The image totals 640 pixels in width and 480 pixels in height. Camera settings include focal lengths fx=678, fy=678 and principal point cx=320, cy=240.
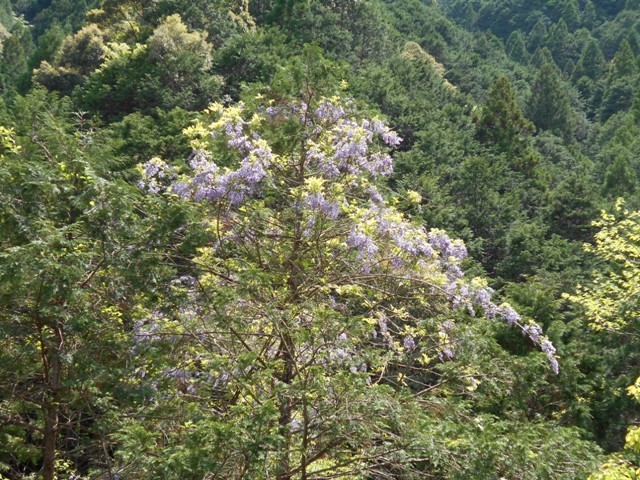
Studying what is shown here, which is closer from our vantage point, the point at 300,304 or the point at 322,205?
the point at 300,304

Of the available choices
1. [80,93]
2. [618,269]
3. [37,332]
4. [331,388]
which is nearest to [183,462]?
[331,388]

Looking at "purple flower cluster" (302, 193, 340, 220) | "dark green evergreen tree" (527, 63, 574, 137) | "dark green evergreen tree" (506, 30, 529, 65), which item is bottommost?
"dark green evergreen tree" (506, 30, 529, 65)

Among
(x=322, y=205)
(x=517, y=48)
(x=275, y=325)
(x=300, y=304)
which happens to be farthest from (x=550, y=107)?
(x=275, y=325)

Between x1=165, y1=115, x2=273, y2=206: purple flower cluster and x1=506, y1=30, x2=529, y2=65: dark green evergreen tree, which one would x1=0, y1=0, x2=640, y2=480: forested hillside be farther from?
x1=506, y1=30, x2=529, y2=65: dark green evergreen tree

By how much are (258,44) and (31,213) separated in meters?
23.8

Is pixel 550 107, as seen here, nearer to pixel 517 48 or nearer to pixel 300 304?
pixel 517 48

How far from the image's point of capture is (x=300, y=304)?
6.82m

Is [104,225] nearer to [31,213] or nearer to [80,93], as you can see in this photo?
[31,213]

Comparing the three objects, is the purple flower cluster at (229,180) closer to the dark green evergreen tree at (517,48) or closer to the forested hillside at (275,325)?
the forested hillside at (275,325)

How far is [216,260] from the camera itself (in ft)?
24.3

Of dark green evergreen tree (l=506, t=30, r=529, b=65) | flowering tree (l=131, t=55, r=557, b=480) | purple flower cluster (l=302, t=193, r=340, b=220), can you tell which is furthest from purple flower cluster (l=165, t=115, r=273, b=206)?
dark green evergreen tree (l=506, t=30, r=529, b=65)

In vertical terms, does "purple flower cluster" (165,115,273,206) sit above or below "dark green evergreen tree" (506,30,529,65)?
above

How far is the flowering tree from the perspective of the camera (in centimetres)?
579

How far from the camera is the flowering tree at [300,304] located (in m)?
5.79
